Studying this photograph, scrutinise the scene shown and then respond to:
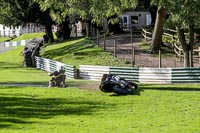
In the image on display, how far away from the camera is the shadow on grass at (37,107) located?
1472 cm

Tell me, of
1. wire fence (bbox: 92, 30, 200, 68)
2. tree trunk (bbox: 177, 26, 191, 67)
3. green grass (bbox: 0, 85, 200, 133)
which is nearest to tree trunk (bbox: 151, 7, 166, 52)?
wire fence (bbox: 92, 30, 200, 68)

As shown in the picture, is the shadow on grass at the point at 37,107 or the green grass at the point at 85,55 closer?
the shadow on grass at the point at 37,107

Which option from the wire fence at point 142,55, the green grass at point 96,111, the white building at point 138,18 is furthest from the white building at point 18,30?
the green grass at point 96,111

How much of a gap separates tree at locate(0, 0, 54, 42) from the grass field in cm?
3661

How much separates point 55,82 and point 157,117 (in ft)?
33.9

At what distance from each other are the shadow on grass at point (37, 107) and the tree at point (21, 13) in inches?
1537

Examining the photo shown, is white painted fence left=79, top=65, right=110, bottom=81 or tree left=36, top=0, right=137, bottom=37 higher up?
tree left=36, top=0, right=137, bottom=37

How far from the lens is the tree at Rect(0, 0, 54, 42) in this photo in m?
58.2

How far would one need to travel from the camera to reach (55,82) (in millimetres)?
24031

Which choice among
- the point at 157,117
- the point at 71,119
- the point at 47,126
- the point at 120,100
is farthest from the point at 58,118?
the point at 120,100

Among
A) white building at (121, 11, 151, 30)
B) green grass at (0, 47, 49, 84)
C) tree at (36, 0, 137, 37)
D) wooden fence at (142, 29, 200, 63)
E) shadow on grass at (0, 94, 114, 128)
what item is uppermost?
tree at (36, 0, 137, 37)

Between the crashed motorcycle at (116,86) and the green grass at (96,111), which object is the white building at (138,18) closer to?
the green grass at (96,111)

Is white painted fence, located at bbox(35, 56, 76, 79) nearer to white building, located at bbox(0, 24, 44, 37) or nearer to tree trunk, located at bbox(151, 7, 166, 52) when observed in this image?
tree trunk, located at bbox(151, 7, 166, 52)

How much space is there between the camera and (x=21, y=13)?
2340 inches
